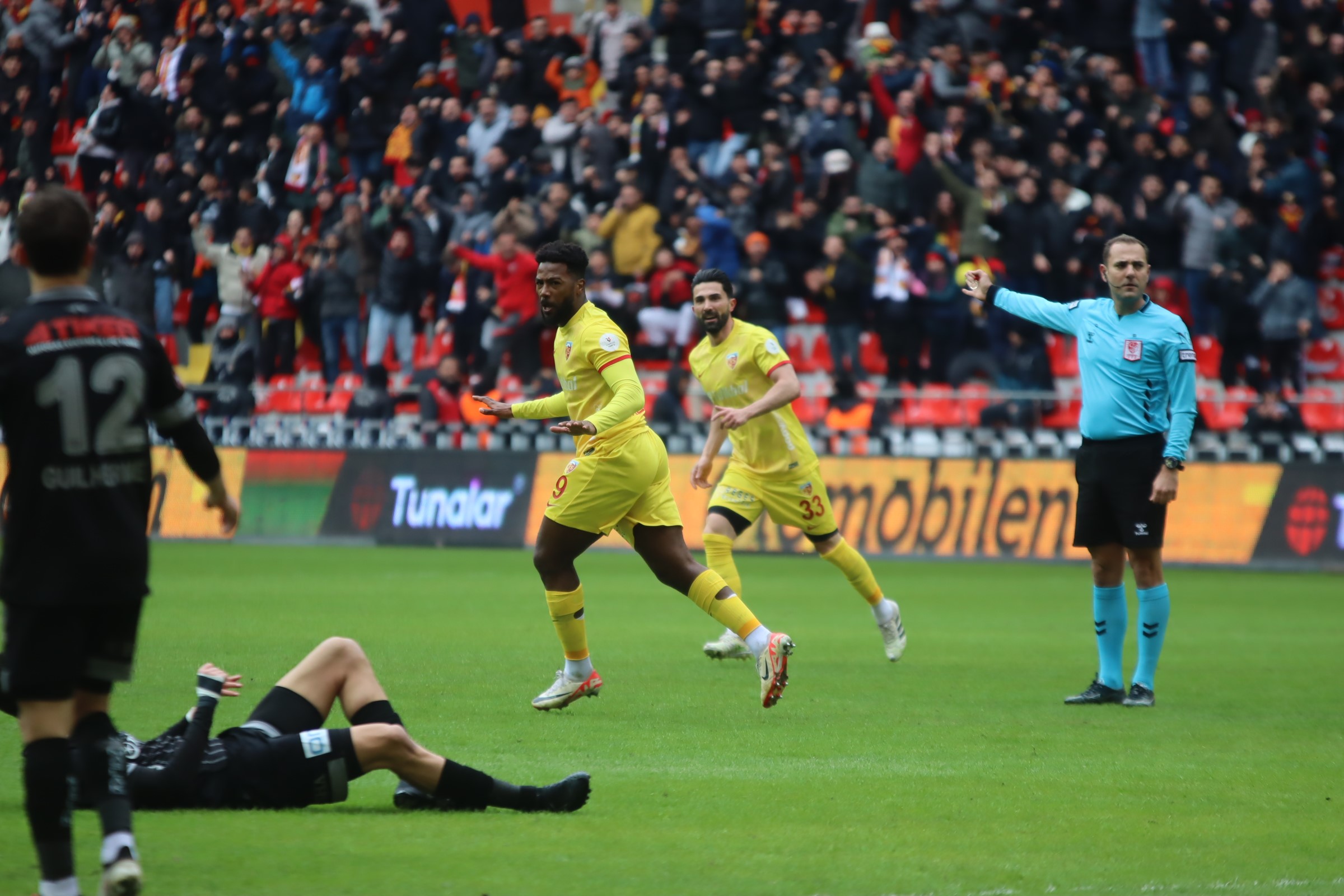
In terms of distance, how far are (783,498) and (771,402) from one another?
1.62m

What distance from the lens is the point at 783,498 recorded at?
12656 millimetres

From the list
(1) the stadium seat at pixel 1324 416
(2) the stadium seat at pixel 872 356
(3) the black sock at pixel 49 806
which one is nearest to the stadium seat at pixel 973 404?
(2) the stadium seat at pixel 872 356

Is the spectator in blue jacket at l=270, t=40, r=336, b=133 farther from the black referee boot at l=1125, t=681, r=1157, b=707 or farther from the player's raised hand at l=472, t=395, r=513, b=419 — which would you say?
the black referee boot at l=1125, t=681, r=1157, b=707

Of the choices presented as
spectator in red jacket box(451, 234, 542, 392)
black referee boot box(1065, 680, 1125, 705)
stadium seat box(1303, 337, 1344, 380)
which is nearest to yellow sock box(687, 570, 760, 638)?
black referee boot box(1065, 680, 1125, 705)

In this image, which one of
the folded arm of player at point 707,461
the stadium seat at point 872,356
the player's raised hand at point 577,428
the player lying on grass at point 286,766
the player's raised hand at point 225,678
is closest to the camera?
the player's raised hand at point 225,678

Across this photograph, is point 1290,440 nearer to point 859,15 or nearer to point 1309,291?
point 1309,291

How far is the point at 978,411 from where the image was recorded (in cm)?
2191

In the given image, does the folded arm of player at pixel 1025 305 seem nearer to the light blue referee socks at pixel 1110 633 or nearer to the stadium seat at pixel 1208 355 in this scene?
the light blue referee socks at pixel 1110 633

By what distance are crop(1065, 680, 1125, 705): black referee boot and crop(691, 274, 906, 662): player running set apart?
202 cm

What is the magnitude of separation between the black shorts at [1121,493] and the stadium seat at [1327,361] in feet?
41.9

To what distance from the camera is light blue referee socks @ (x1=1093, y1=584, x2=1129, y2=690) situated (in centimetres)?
1019

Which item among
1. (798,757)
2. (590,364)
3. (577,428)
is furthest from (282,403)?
(798,757)

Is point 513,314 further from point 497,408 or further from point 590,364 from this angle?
point 590,364

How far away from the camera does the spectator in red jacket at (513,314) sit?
77.5ft
